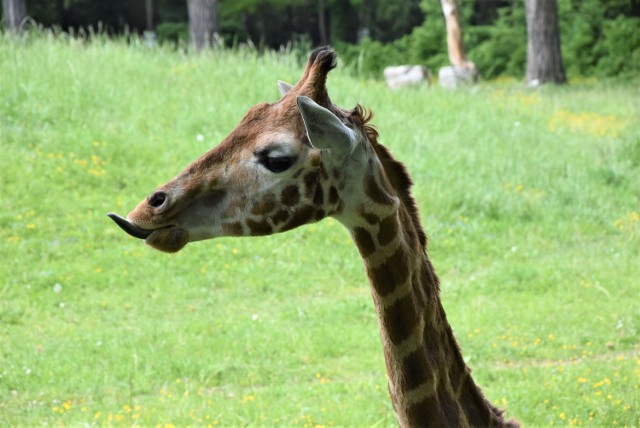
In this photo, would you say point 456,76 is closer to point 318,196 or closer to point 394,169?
point 394,169

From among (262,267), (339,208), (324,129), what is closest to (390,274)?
(339,208)

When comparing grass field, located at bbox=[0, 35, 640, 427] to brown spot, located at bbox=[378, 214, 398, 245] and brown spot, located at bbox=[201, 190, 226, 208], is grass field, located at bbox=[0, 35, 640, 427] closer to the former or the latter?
brown spot, located at bbox=[378, 214, 398, 245]

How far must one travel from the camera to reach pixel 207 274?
31.1ft

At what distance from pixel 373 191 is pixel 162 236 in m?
0.78

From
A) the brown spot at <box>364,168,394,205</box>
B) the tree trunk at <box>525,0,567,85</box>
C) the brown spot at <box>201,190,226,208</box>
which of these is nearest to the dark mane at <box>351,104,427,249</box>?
the brown spot at <box>364,168,394,205</box>

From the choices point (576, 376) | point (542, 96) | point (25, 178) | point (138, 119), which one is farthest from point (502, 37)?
point (576, 376)

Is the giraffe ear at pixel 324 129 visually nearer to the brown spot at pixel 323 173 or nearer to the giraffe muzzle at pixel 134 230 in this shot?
the brown spot at pixel 323 173

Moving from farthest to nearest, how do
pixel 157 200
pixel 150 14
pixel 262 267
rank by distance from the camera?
pixel 150 14 → pixel 262 267 → pixel 157 200

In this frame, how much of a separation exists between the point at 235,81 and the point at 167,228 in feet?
34.8

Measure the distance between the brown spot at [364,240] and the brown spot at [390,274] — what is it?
72 millimetres

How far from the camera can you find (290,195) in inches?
139

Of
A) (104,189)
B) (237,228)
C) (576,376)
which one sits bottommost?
(576,376)

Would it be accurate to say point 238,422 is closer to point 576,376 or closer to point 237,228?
point 576,376

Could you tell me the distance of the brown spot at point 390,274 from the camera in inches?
142
